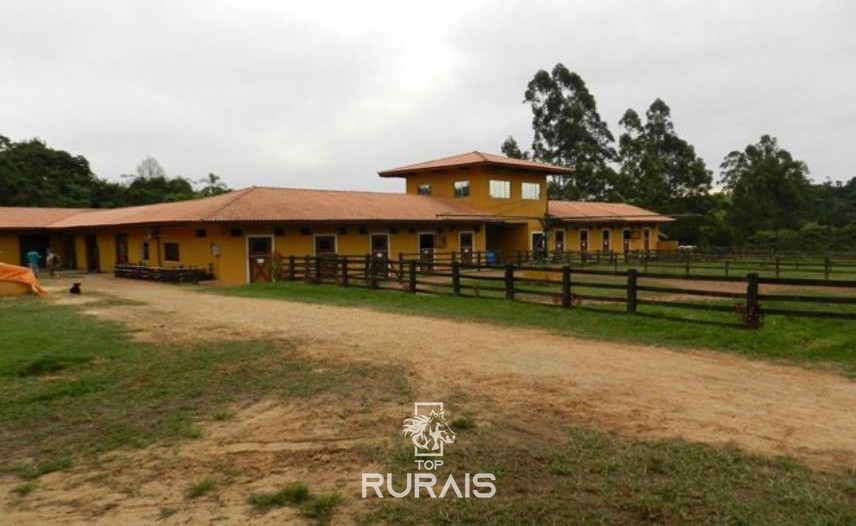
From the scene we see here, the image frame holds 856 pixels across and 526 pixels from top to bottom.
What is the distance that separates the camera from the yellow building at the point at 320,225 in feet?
74.3

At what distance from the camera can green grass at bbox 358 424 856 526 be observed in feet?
11.4

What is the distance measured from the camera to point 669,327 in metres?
10.1

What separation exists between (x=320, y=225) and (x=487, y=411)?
788 inches

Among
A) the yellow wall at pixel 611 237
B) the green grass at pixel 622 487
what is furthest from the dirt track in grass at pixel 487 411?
the yellow wall at pixel 611 237

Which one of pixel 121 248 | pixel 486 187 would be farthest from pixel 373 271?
pixel 121 248

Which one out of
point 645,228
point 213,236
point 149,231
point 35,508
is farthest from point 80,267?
point 645,228

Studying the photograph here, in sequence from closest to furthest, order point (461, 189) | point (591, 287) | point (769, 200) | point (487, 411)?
1. point (487, 411)
2. point (591, 287)
3. point (461, 189)
4. point (769, 200)

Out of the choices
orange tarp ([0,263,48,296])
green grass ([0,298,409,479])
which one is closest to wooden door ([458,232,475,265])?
orange tarp ([0,263,48,296])

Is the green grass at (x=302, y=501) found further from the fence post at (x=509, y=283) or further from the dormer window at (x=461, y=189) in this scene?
the dormer window at (x=461, y=189)

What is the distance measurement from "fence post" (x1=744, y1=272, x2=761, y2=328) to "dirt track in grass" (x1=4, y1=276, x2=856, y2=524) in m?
1.83

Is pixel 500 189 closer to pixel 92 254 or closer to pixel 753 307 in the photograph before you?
pixel 92 254

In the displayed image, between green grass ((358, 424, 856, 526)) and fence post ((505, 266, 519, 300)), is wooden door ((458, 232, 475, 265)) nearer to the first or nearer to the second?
fence post ((505, 266, 519, 300))

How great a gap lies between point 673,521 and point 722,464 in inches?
41.2

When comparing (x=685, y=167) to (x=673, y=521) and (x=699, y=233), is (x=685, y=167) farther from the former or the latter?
(x=673, y=521)
